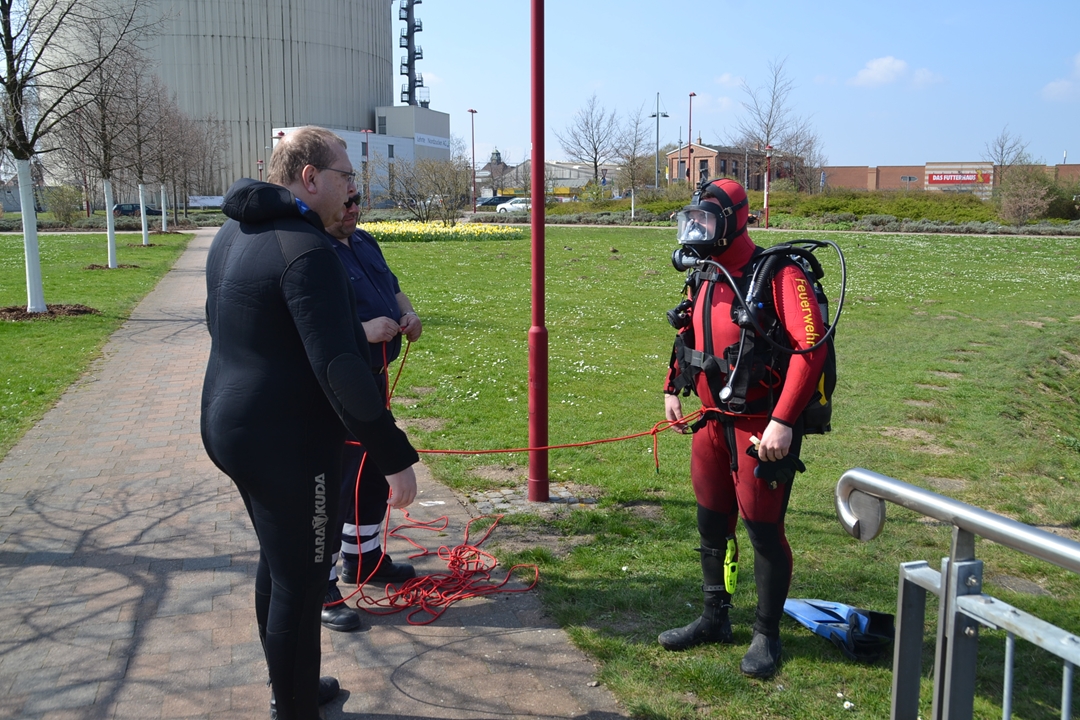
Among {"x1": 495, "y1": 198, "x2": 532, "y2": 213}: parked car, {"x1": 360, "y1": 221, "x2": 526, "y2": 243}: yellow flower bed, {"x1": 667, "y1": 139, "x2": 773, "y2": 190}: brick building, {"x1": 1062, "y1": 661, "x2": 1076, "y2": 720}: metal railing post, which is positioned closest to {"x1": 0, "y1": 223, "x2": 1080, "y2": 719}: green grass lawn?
{"x1": 1062, "y1": 661, "x2": 1076, "y2": 720}: metal railing post

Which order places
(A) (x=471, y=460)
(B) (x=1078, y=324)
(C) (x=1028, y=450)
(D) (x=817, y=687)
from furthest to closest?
(B) (x=1078, y=324) < (C) (x=1028, y=450) < (A) (x=471, y=460) < (D) (x=817, y=687)

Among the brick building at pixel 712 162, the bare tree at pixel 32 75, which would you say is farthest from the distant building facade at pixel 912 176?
the bare tree at pixel 32 75

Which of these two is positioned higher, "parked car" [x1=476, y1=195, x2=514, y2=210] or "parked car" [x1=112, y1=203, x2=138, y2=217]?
"parked car" [x1=476, y1=195, x2=514, y2=210]

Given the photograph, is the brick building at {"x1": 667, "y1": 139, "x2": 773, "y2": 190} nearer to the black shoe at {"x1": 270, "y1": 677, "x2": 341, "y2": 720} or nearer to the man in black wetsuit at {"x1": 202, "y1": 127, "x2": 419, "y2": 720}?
the black shoe at {"x1": 270, "y1": 677, "x2": 341, "y2": 720}

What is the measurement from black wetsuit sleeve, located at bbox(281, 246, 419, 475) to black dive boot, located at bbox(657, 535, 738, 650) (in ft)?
5.96

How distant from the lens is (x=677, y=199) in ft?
183

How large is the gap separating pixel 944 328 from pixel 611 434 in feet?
28.8

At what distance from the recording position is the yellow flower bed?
33656 mm

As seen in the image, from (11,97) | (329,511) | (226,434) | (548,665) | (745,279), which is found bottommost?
(548,665)

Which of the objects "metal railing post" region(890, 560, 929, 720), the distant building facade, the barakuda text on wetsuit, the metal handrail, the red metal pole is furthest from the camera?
the distant building facade

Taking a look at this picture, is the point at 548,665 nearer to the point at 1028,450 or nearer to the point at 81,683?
the point at 81,683

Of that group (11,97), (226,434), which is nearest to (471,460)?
(226,434)

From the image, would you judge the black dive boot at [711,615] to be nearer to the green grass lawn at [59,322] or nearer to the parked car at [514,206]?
the green grass lawn at [59,322]

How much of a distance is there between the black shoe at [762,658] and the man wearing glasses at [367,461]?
5.91 feet
